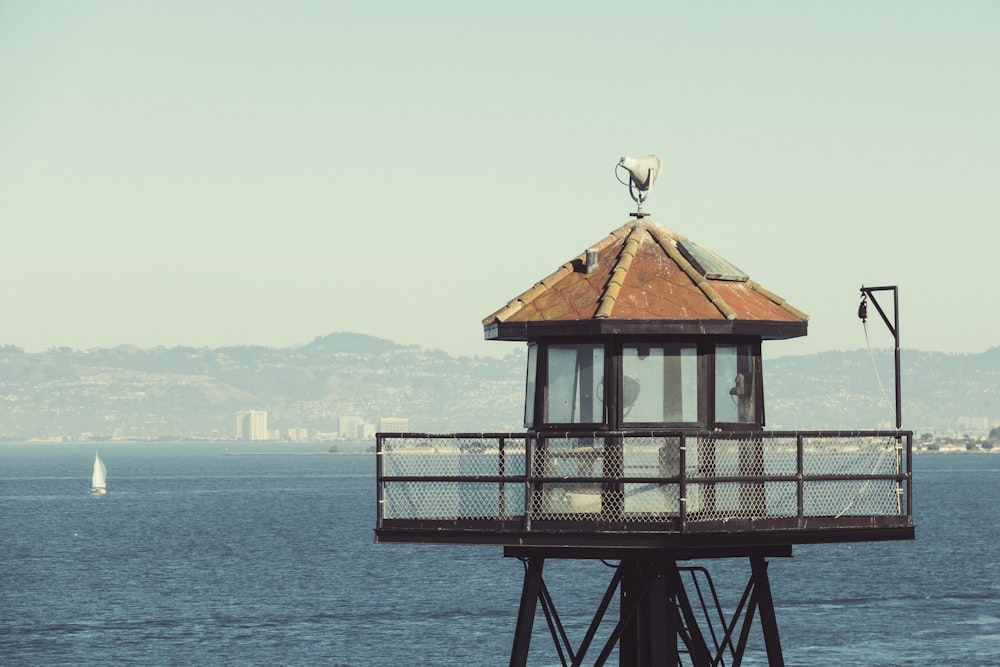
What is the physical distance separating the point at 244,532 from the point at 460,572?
143 ft

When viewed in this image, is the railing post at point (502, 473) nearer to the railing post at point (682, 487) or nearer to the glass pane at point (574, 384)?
the glass pane at point (574, 384)

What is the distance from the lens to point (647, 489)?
68.4ft

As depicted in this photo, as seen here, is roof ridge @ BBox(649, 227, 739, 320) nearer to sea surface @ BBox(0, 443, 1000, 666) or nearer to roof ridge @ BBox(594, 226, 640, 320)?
roof ridge @ BBox(594, 226, 640, 320)

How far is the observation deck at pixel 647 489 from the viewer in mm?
20703

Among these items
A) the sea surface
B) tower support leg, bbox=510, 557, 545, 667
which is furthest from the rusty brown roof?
the sea surface

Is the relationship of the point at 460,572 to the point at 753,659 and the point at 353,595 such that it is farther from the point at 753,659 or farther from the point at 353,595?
the point at 753,659

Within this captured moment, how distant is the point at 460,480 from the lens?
71.3 feet

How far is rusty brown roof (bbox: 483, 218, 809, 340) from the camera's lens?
2130 cm

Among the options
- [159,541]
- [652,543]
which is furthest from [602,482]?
[159,541]

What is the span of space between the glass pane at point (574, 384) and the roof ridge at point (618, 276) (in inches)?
22.4

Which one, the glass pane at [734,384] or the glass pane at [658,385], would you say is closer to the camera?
the glass pane at [658,385]

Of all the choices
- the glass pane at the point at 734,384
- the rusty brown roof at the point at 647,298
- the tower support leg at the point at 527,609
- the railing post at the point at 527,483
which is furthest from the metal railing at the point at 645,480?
the rusty brown roof at the point at 647,298

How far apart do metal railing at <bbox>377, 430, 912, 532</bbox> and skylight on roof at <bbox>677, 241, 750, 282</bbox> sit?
7.49 ft

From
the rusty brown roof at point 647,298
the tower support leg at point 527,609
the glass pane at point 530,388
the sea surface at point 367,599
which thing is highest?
the rusty brown roof at point 647,298
